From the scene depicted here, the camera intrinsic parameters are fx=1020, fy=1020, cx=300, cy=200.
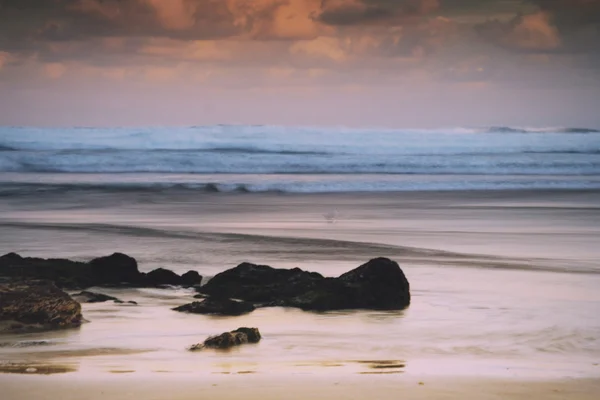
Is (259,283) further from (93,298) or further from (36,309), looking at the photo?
(36,309)

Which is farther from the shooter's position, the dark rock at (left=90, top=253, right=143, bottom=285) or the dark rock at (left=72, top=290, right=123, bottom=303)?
the dark rock at (left=90, top=253, right=143, bottom=285)

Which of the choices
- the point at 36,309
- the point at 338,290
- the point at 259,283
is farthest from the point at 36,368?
the point at 259,283

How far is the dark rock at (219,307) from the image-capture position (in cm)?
754

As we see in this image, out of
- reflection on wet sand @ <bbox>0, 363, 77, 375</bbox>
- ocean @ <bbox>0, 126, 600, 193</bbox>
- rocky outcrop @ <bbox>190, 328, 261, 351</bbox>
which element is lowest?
reflection on wet sand @ <bbox>0, 363, 77, 375</bbox>

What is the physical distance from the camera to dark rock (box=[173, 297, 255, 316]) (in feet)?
24.7

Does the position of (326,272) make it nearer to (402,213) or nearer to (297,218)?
(297,218)

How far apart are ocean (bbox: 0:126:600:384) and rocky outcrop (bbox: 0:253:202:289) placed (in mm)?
235

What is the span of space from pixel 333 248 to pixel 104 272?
365 cm

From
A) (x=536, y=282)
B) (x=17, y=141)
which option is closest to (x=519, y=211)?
(x=536, y=282)

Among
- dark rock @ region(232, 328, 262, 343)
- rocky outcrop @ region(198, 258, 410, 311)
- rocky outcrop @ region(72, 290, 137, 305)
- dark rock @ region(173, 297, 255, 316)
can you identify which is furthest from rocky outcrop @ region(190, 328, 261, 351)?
rocky outcrop @ region(72, 290, 137, 305)

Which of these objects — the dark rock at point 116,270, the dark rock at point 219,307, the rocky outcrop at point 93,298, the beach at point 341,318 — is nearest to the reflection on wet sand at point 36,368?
the beach at point 341,318

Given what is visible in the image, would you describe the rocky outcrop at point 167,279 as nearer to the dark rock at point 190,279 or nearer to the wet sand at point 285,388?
the dark rock at point 190,279

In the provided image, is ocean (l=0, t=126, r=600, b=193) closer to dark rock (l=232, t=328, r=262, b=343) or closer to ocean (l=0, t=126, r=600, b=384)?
ocean (l=0, t=126, r=600, b=384)

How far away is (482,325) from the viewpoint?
727cm
